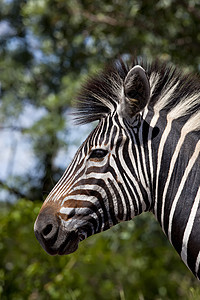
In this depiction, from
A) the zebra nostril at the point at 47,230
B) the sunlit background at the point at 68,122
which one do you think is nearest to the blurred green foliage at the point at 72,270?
the sunlit background at the point at 68,122

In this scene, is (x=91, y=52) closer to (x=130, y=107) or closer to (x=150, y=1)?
(x=150, y=1)

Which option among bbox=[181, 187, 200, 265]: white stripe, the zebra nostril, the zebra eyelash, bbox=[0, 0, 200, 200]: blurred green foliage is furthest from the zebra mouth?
bbox=[0, 0, 200, 200]: blurred green foliage

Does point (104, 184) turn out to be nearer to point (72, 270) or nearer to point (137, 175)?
point (137, 175)

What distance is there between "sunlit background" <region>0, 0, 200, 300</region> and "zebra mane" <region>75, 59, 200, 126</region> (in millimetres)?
1353

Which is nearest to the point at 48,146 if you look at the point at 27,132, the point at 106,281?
the point at 27,132

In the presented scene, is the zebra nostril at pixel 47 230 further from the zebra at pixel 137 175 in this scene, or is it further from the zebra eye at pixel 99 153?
the zebra eye at pixel 99 153

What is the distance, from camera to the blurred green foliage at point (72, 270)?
6152 mm

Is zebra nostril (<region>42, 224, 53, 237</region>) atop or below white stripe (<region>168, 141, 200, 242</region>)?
below

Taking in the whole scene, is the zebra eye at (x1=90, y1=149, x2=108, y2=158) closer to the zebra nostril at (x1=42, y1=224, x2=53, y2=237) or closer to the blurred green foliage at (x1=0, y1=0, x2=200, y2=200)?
the zebra nostril at (x1=42, y1=224, x2=53, y2=237)

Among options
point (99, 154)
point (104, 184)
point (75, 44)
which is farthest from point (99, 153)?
point (75, 44)

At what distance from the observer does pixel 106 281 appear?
23.0 feet

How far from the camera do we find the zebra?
9.65 feet

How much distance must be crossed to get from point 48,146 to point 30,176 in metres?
1.02

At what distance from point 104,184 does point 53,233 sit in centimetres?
46
